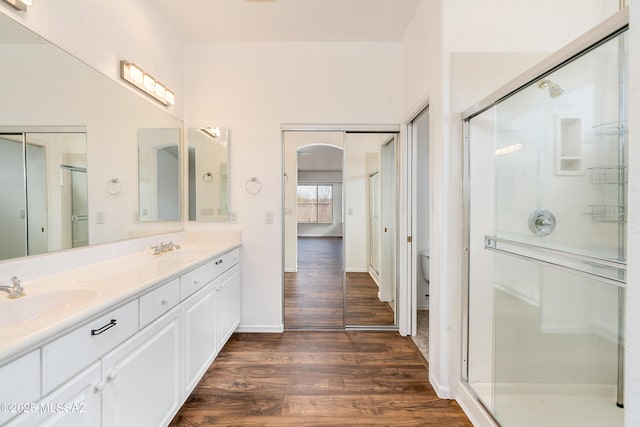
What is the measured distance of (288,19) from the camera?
94.7 inches

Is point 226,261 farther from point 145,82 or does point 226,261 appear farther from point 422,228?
point 422,228

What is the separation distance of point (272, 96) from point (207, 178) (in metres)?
1.02

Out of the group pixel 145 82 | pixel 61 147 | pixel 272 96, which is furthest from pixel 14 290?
pixel 272 96

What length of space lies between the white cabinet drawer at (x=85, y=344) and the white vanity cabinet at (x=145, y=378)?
6 centimetres

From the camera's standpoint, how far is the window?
31.1 ft

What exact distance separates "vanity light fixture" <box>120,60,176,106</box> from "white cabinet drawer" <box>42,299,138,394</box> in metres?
1.63

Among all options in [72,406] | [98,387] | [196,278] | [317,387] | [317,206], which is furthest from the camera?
[317,206]

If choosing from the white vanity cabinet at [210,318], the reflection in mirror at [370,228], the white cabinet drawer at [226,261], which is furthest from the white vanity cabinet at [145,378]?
the reflection in mirror at [370,228]

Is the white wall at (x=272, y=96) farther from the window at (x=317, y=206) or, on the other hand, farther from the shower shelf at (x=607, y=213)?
the window at (x=317, y=206)

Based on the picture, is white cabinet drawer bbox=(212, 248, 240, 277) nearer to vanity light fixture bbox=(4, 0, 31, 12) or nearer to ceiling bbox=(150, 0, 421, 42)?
vanity light fixture bbox=(4, 0, 31, 12)

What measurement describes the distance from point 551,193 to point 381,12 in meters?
1.88

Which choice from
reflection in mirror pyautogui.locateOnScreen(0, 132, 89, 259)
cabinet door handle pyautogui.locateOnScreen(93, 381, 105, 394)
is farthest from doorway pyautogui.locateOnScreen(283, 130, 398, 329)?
cabinet door handle pyautogui.locateOnScreen(93, 381, 105, 394)

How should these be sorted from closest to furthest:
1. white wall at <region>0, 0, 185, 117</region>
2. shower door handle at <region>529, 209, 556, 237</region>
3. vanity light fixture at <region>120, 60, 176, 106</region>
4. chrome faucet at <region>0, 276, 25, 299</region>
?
chrome faucet at <region>0, 276, 25, 299</region> → white wall at <region>0, 0, 185, 117</region> → shower door handle at <region>529, 209, 556, 237</region> → vanity light fixture at <region>120, 60, 176, 106</region>

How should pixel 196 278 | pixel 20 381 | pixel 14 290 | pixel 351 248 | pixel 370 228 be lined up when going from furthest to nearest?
1. pixel 351 248
2. pixel 370 228
3. pixel 196 278
4. pixel 14 290
5. pixel 20 381
